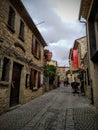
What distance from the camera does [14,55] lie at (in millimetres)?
7652

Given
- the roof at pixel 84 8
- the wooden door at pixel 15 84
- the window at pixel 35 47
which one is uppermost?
the roof at pixel 84 8

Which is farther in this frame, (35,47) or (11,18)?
(35,47)

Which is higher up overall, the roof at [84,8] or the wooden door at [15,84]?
the roof at [84,8]

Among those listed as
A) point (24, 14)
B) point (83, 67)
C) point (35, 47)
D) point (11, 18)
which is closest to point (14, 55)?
point (11, 18)

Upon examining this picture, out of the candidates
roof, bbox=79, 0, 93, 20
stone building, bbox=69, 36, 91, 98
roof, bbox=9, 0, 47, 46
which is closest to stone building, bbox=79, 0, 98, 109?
roof, bbox=79, 0, 93, 20

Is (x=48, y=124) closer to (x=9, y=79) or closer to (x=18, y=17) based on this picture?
(x=9, y=79)

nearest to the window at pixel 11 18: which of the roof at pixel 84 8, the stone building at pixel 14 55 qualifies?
the stone building at pixel 14 55

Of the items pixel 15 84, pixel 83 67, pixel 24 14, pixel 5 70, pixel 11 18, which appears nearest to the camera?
pixel 5 70

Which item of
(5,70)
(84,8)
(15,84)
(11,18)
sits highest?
(84,8)

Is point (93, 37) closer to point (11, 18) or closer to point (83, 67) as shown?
point (11, 18)

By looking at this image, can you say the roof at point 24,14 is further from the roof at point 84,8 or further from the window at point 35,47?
the roof at point 84,8

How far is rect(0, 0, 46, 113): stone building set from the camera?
21.5 ft

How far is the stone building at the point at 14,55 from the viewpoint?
6.56m

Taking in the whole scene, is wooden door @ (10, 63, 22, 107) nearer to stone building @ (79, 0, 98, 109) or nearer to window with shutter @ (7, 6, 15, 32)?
window with shutter @ (7, 6, 15, 32)
